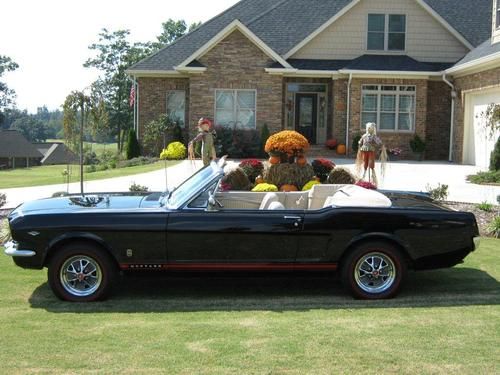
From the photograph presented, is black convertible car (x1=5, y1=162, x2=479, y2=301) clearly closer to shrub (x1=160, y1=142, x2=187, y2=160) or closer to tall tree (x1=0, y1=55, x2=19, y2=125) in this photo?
shrub (x1=160, y1=142, x2=187, y2=160)

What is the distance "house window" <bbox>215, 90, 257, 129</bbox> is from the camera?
25.4 meters

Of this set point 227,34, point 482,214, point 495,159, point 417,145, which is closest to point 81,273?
point 482,214

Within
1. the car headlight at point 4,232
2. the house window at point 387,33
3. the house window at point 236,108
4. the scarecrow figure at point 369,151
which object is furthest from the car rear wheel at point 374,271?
the house window at point 387,33

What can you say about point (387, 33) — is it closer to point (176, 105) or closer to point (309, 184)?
point (176, 105)

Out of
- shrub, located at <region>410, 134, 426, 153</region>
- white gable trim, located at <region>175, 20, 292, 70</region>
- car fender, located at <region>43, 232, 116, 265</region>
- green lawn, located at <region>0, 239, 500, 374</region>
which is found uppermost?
white gable trim, located at <region>175, 20, 292, 70</region>

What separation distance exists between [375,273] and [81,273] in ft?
9.29

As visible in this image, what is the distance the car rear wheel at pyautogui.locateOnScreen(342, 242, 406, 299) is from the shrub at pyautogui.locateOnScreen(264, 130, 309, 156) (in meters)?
5.87

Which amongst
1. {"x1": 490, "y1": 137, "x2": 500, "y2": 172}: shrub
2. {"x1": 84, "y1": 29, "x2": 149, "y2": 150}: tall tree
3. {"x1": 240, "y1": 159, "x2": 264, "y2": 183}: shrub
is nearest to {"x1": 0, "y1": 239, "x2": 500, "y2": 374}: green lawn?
{"x1": 240, "y1": 159, "x2": 264, "y2": 183}: shrub

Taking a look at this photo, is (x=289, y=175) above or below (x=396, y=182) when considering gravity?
above

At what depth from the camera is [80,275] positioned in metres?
6.43

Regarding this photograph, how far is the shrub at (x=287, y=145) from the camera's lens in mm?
12266

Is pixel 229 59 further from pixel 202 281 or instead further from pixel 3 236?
pixel 202 281

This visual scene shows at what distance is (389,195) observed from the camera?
7648 mm

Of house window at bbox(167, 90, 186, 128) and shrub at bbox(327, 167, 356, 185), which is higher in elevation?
house window at bbox(167, 90, 186, 128)
